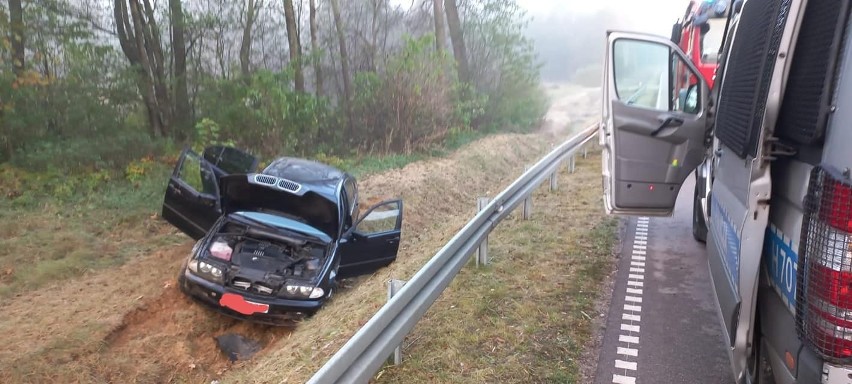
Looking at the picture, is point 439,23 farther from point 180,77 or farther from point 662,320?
point 662,320

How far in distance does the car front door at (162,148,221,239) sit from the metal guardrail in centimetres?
339

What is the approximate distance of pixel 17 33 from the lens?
436 inches

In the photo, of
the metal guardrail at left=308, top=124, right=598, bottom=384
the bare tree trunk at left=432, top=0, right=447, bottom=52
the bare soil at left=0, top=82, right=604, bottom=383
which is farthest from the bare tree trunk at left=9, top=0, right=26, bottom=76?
the bare tree trunk at left=432, top=0, right=447, bottom=52

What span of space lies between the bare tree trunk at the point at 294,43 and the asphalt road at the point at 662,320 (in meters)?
9.66

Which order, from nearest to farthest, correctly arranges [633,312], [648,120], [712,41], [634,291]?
[633,312]
[634,291]
[648,120]
[712,41]

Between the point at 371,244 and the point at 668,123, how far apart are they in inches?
131

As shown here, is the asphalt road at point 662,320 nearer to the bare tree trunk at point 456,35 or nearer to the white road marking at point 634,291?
the white road marking at point 634,291

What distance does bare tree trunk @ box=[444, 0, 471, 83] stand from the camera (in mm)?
19203

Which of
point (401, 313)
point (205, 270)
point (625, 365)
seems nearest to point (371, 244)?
point (205, 270)

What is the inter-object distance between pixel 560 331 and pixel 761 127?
7.31ft

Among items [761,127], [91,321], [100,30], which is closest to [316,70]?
[100,30]

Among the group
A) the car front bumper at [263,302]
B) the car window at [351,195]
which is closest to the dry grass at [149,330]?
the car front bumper at [263,302]

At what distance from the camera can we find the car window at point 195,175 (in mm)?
7312

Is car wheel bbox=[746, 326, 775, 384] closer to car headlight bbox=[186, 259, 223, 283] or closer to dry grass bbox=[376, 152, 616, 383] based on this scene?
dry grass bbox=[376, 152, 616, 383]
